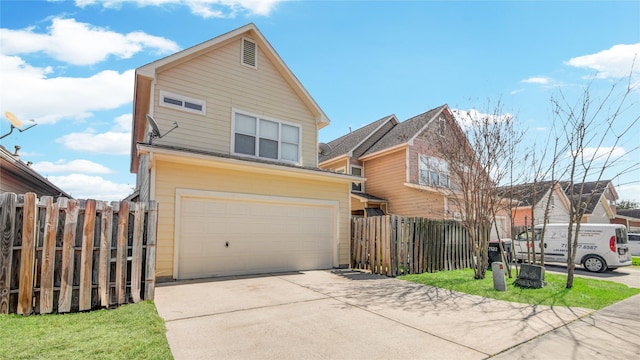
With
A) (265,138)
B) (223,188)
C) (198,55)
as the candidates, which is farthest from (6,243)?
(198,55)

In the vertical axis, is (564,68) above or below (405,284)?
above

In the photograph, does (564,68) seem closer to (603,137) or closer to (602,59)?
(602,59)

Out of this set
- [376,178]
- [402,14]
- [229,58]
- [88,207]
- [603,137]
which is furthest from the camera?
[376,178]

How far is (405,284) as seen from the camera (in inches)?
333

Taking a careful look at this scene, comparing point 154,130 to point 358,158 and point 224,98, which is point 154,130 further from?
point 358,158

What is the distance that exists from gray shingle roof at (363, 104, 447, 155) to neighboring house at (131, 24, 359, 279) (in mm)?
6567

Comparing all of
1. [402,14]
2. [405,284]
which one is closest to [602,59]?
[402,14]

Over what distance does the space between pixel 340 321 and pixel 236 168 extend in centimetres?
566

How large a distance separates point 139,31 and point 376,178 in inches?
556

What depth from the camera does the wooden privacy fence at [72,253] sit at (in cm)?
498

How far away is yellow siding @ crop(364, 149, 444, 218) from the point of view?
55.1 feet

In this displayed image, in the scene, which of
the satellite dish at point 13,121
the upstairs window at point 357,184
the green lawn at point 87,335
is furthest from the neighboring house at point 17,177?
the upstairs window at point 357,184

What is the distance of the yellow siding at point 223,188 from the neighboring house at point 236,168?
26mm

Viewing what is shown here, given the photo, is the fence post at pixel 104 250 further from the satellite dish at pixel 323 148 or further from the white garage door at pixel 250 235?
the satellite dish at pixel 323 148
